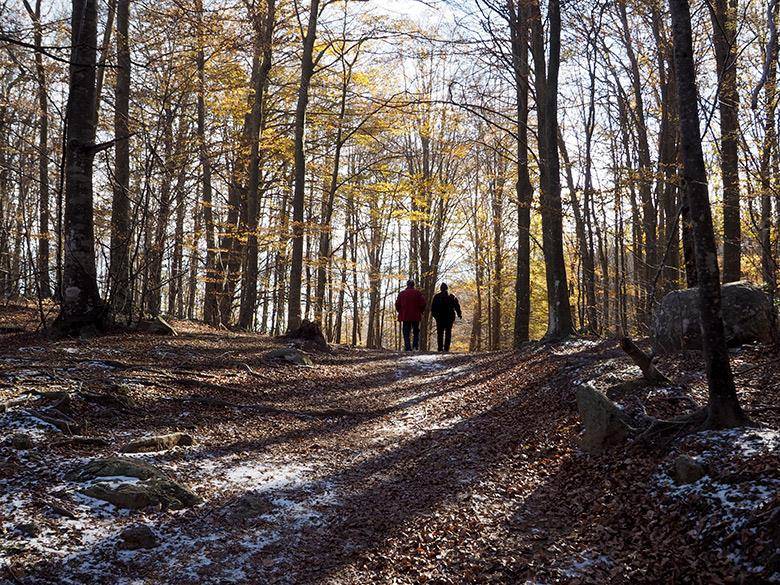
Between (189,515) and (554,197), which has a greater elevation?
(554,197)

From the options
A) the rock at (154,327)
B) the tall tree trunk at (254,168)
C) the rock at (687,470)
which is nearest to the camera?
the rock at (687,470)

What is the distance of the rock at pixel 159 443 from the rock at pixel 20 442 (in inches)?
27.4

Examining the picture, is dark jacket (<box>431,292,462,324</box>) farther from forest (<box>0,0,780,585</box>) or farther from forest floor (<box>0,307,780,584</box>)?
forest floor (<box>0,307,780,584</box>)

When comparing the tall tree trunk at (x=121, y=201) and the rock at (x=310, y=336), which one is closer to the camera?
the tall tree trunk at (x=121, y=201)

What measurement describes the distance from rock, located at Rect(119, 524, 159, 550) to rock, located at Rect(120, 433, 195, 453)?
4.45ft

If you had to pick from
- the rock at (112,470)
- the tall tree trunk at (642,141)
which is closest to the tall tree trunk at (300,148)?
the tall tree trunk at (642,141)

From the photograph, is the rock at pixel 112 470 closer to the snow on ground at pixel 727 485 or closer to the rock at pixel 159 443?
the rock at pixel 159 443

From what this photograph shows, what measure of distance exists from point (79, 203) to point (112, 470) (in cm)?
570

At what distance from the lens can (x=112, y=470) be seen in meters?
4.03

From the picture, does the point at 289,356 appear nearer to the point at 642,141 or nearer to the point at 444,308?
the point at 444,308

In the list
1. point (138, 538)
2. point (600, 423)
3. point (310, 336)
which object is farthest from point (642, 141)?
point (138, 538)

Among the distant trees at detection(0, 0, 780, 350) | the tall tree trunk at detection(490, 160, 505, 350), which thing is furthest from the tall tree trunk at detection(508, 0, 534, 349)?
the tall tree trunk at detection(490, 160, 505, 350)

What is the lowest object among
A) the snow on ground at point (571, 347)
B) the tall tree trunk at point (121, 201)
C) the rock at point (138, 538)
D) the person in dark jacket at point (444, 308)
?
the rock at point (138, 538)

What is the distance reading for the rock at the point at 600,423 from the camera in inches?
189
